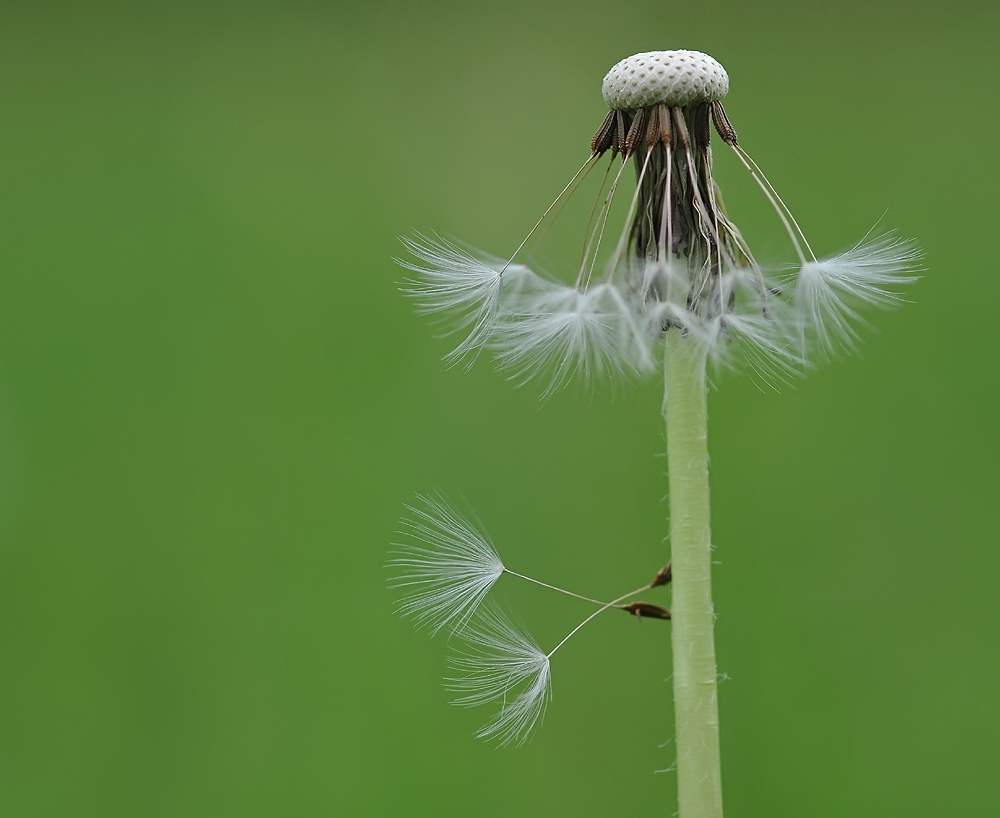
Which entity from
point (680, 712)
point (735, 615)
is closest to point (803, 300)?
point (680, 712)

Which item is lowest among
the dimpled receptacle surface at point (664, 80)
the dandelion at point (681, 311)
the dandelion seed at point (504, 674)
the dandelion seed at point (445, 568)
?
the dandelion seed at point (504, 674)

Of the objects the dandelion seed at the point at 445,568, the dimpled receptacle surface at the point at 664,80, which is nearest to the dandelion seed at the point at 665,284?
the dimpled receptacle surface at the point at 664,80

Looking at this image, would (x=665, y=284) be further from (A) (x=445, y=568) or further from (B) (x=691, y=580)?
(A) (x=445, y=568)

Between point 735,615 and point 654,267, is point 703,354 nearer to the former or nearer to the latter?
point 654,267

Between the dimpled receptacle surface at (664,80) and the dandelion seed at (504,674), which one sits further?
the dandelion seed at (504,674)

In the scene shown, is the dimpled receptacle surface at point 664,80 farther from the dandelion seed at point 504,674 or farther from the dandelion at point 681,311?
the dandelion seed at point 504,674

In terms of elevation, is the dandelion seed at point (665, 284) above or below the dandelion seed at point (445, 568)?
above

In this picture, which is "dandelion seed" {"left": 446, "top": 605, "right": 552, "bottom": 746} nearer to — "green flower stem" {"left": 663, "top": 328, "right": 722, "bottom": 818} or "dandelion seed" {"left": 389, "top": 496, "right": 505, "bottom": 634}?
"dandelion seed" {"left": 389, "top": 496, "right": 505, "bottom": 634}
